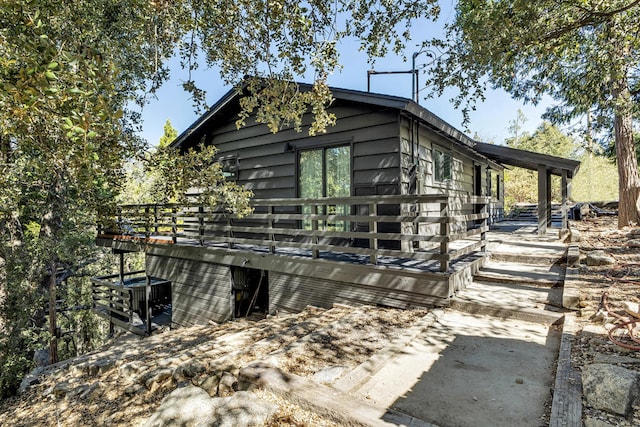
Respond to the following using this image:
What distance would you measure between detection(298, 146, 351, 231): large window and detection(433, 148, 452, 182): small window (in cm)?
234

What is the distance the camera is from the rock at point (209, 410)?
2305mm

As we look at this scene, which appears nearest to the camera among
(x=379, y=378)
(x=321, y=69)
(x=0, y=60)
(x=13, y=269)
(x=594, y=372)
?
(x=594, y=372)

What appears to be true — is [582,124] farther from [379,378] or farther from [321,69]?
[379,378]

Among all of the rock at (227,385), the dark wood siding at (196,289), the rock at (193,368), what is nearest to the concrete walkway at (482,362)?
the rock at (227,385)

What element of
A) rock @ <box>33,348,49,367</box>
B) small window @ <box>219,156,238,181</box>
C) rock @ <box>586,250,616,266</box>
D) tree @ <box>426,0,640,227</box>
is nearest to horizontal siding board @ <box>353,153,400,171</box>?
tree @ <box>426,0,640,227</box>

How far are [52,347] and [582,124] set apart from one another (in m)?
17.9

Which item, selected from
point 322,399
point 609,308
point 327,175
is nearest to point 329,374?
point 322,399

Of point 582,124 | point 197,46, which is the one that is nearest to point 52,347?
point 197,46

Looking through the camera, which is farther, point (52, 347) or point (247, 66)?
point (52, 347)

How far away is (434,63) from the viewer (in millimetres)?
5852

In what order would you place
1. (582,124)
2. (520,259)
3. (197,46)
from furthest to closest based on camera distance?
(582,124) < (520,259) < (197,46)

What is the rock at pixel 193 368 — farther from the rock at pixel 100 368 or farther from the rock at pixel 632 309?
the rock at pixel 632 309

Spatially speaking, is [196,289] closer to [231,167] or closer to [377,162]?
[231,167]

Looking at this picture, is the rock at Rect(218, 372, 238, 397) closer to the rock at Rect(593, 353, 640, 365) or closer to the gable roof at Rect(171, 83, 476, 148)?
the rock at Rect(593, 353, 640, 365)
